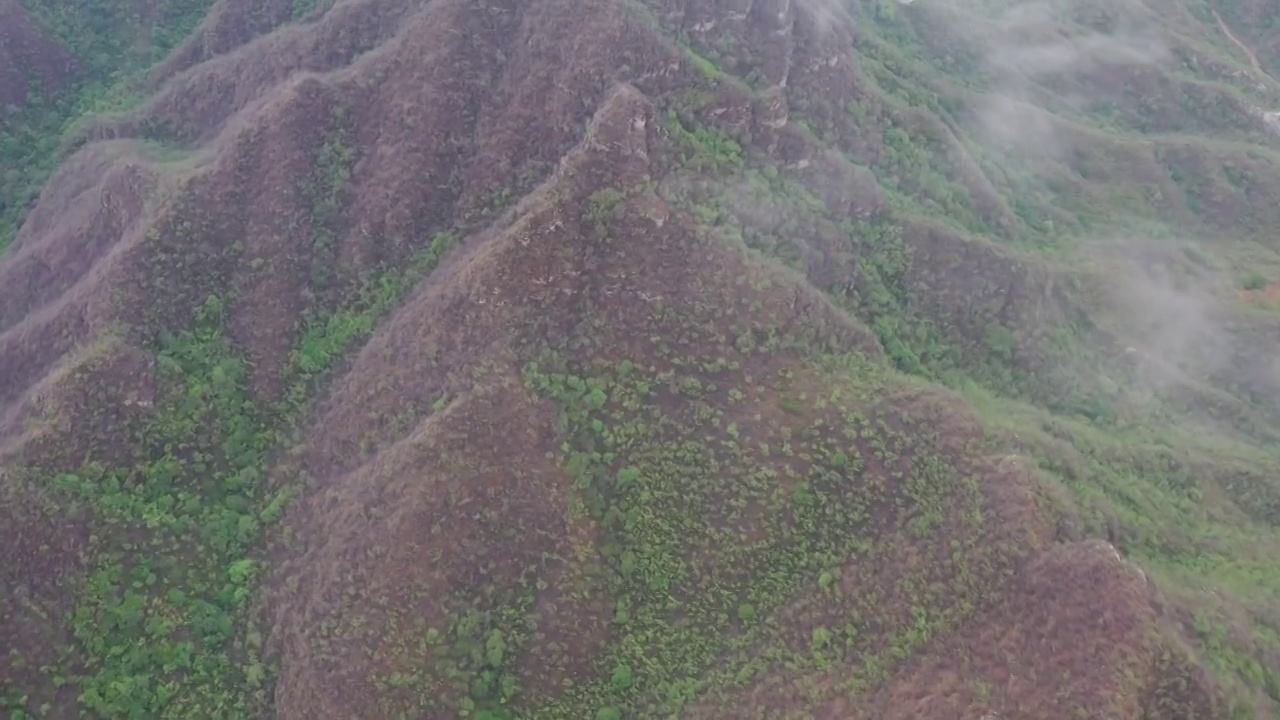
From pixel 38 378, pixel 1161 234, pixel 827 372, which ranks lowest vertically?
pixel 1161 234

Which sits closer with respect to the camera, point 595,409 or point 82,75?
point 595,409

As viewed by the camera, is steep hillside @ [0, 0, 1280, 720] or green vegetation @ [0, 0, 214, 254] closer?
steep hillside @ [0, 0, 1280, 720]

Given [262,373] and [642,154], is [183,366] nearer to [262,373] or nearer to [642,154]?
[262,373]

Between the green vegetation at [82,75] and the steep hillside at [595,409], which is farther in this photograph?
the green vegetation at [82,75]

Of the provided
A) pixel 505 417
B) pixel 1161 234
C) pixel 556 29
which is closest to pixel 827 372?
pixel 505 417

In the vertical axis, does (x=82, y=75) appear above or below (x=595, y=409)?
above

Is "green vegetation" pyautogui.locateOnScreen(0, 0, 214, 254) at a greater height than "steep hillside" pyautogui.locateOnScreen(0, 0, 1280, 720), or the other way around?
"green vegetation" pyautogui.locateOnScreen(0, 0, 214, 254)

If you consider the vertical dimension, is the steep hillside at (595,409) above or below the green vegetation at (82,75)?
below

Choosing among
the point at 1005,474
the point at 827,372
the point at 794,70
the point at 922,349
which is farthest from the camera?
the point at 794,70
